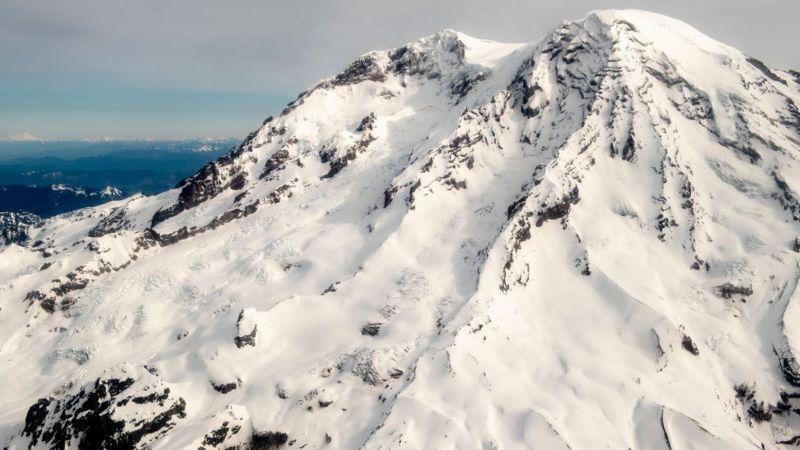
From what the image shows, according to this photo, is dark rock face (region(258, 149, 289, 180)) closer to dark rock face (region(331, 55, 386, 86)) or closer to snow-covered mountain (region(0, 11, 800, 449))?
snow-covered mountain (region(0, 11, 800, 449))

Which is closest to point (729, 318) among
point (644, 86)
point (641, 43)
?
point (644, 86)

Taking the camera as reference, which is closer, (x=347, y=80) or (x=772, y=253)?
(x=772, y=253)

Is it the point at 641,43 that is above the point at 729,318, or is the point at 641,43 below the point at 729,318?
above

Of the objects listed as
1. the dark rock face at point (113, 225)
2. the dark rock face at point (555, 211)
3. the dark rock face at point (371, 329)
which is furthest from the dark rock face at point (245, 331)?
the dark rock face at point (113, 225)

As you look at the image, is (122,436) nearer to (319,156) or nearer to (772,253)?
(319,156)

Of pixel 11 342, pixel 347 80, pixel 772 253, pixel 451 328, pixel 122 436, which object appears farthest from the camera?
pixel 347 80

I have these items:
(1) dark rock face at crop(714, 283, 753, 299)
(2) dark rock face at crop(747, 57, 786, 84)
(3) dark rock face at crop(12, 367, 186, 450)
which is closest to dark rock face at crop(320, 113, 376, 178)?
(3) dark rock face at crop(12, 367, 186, 450)

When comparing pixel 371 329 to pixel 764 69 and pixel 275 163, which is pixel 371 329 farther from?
pixel 764 69

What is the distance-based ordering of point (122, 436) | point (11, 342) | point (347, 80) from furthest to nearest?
point (347, 80)
point (11, 342)
point (122, 436)
